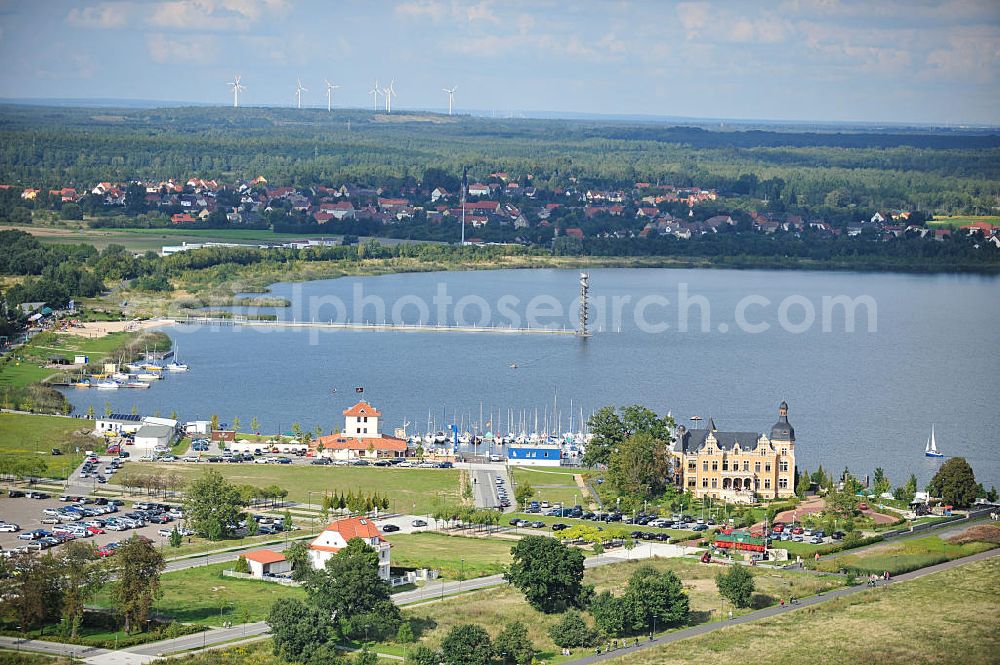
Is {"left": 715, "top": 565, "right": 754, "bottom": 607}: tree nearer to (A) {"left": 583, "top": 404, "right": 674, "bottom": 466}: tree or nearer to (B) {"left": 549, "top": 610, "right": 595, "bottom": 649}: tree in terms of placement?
(B) {"left": 549, "top": 610, "right": 595, "bottom": 649}: tree

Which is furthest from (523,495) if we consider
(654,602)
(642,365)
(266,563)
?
(642,365)

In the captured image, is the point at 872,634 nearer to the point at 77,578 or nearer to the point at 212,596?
the point at 212,596

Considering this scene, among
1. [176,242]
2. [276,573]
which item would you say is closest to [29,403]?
[276,573]

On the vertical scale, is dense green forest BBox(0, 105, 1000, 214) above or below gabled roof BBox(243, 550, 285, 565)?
above

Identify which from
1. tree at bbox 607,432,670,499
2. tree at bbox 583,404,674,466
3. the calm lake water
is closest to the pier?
the calm lake water

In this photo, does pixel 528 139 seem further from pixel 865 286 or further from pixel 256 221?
pixel 865 286

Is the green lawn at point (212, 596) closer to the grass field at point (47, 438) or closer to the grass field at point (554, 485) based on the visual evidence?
the grass field at point (554, 485)

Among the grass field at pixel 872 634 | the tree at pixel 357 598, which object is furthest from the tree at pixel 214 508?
the grass field at pixel 872 634
